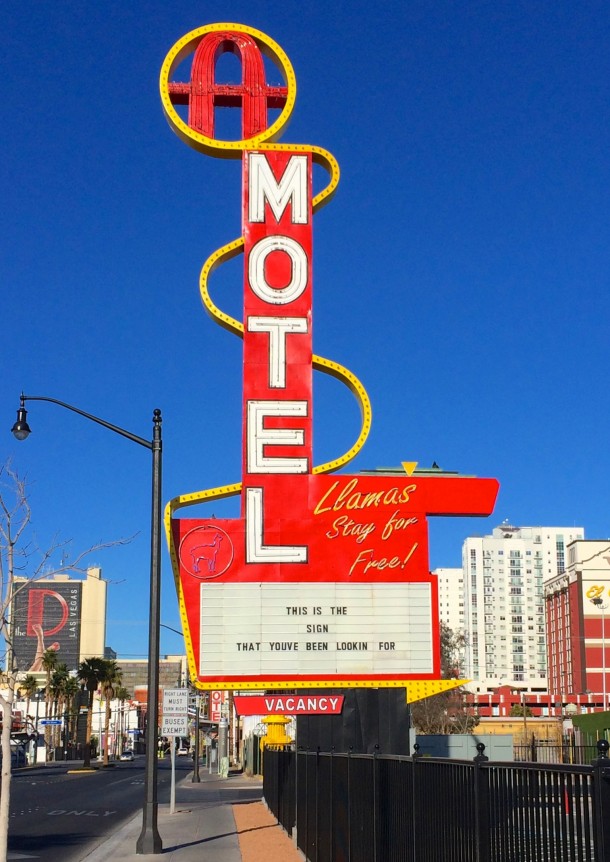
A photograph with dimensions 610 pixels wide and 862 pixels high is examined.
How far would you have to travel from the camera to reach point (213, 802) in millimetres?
38594

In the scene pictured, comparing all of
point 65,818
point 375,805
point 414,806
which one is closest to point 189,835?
point 65,818

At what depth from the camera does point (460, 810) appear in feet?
27.9

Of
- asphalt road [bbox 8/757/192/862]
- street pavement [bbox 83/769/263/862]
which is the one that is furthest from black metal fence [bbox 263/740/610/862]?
asphalt road [bbox 8/757/192/862]

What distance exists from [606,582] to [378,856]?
147252 millimetres

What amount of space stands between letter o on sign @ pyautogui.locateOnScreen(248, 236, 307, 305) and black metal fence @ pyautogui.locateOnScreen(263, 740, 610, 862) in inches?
441

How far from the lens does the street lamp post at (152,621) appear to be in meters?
20.3

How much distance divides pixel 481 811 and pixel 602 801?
257 cm

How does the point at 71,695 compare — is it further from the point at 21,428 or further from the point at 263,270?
the point at 21,428

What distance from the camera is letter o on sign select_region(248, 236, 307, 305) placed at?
81.0ft

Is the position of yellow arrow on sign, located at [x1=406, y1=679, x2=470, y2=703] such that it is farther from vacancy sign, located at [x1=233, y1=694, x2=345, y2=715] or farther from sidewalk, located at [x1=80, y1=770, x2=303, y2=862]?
sidewalk, located at [x1=80, y1=770, x2=303, y2=862]

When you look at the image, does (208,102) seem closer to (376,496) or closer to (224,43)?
(224,43)

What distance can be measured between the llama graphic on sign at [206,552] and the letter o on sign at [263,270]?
5.51 m

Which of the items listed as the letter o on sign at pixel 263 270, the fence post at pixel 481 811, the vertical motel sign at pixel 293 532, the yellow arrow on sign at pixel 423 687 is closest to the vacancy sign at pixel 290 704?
the vertical motel sign at pixel 293 532

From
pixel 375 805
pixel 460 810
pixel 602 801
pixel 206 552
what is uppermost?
pixel 206 552
